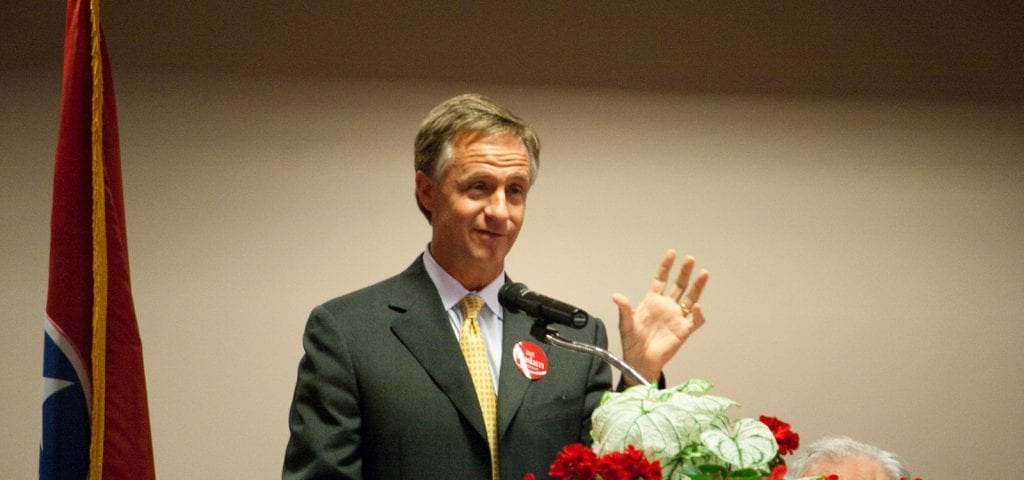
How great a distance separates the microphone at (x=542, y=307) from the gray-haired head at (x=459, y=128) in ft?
1.66

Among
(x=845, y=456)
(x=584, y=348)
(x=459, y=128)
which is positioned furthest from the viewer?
(x=845, y=456)

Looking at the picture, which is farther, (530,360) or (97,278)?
(530,360)

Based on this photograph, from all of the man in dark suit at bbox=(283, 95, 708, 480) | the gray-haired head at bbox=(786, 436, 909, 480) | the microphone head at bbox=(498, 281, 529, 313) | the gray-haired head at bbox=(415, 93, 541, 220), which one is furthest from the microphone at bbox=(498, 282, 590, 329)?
the gray-haired head at bbox=(786, 436, 909, 480)

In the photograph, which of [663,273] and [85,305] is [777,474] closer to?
[663,273]

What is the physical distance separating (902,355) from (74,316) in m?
2.88

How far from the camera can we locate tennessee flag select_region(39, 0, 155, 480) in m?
1.97

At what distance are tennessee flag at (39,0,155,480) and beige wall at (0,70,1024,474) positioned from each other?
151 cm

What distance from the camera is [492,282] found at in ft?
7.54

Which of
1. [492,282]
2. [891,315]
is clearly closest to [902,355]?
[891,315]

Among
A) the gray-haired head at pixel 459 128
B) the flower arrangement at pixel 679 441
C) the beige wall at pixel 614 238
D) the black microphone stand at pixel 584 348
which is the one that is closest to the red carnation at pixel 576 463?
the flower arrangement at pixel 679 441

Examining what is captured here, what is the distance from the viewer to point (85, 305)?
78.9 inches

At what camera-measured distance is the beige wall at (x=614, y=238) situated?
352cm

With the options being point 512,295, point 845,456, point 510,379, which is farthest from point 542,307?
point 845,456

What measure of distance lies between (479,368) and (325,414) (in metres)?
0.32
